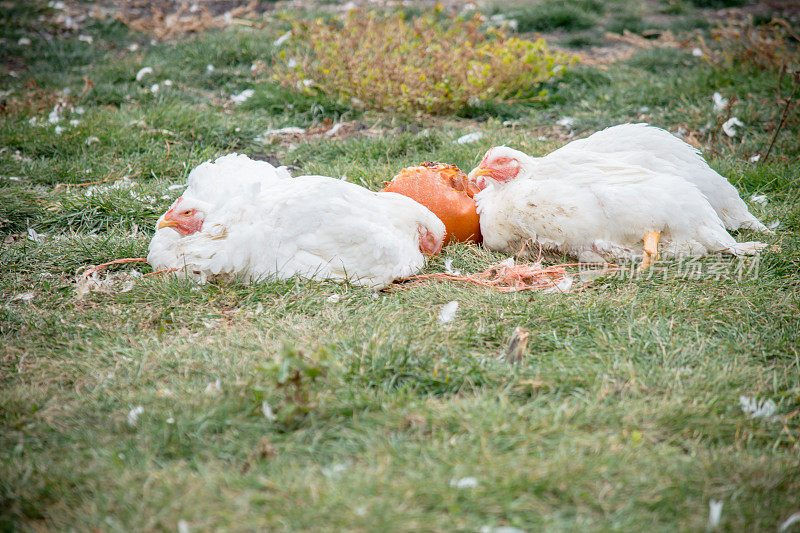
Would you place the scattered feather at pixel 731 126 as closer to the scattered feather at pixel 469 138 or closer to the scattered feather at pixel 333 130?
the scattered feather at pixel 469 138

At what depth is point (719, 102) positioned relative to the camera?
5340 millimetres

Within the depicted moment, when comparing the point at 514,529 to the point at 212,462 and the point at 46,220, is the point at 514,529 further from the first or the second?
the point at 46,220

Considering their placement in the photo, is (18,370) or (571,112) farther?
(571,112)

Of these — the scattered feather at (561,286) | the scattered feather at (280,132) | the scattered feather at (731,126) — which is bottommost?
the scattered feather at (280,132)

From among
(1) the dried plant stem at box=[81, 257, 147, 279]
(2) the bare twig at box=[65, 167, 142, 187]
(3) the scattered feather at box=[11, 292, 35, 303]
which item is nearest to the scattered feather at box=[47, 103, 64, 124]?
(2) the bare twig at box=[65, 167, 142, 187]

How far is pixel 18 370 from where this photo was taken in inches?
96.8

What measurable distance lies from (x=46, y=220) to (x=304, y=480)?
2.92 m

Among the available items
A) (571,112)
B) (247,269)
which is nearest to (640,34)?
(571,112)

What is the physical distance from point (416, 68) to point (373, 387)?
401 cm

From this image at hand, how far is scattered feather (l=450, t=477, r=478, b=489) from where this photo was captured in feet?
6.00

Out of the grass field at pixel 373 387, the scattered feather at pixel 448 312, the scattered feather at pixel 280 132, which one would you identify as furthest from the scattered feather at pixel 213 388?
the scattered feather at pixel 280 132

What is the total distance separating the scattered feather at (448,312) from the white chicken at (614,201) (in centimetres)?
70

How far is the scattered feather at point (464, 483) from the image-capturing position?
1.83 meters

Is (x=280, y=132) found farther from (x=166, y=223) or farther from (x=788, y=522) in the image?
(x=788, y=522)
